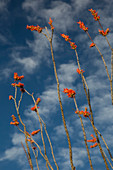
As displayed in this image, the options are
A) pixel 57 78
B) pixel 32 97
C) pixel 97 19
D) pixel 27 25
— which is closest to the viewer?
pixel 57 78

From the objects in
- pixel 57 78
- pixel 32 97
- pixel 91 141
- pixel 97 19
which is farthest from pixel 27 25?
pixel 91 141

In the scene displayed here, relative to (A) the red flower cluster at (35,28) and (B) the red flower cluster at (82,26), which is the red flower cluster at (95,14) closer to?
(B) the red flower cluster at (82,26)

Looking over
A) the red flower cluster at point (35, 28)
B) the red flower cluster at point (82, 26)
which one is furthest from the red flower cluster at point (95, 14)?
the red flower cluster at point (35, 28)

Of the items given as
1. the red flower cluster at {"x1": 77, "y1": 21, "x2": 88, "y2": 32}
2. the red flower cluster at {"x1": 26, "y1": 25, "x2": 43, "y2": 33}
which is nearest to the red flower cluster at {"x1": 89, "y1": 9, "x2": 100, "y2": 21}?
the red flower cluster at {"x1": 77, "y1": 21, "x2": 88, "y2": 32}

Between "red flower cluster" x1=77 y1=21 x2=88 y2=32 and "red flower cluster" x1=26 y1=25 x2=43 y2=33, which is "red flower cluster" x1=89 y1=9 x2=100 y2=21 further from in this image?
"red flower cluster" x1=26 y1=25 x2=43 y2=33

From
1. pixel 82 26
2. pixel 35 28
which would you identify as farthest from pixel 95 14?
pixel 35 28

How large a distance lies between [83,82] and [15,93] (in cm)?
165

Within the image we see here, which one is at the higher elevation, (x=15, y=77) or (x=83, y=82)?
(x=15, y=77)

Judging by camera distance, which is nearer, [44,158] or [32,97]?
[44,158]

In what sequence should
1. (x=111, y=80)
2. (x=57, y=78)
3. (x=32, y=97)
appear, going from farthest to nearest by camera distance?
(x=32, y=97)
(x=111, y=80)
(x=57, y=78)

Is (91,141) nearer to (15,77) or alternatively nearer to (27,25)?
(15,77)

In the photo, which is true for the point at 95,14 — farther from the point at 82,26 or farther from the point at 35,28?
the point at 35,28

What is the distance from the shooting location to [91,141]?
14.1 ft

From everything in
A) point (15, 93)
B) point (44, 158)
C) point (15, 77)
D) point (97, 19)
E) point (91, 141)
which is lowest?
point (44, 158)
